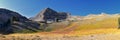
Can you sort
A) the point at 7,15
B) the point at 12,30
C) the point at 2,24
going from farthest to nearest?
the point at 7,15 < the point at 2,24 < the point at 12,30

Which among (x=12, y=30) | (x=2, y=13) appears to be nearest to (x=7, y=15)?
(x=2, y=13)

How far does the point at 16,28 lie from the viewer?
404 ft

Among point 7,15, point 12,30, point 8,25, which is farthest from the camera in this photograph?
point 7,15

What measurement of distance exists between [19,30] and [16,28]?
2.89 meters

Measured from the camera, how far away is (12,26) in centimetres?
12375

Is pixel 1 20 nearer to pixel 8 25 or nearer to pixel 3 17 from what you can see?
pixel 3 17

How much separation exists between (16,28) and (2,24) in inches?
555

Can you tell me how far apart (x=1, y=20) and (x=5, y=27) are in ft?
36.8

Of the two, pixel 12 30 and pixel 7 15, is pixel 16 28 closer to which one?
pixel 12 30

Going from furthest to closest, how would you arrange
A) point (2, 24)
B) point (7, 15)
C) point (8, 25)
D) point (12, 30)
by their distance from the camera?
point (7, 15) < point (2, 24) < point (8, 25) < point (12, 30)

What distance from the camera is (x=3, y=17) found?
143 m

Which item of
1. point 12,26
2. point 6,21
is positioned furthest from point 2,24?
point 12,26

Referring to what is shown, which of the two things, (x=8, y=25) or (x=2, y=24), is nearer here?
(x=8, y=25)

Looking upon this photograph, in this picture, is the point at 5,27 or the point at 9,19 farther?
the point at 9,19
